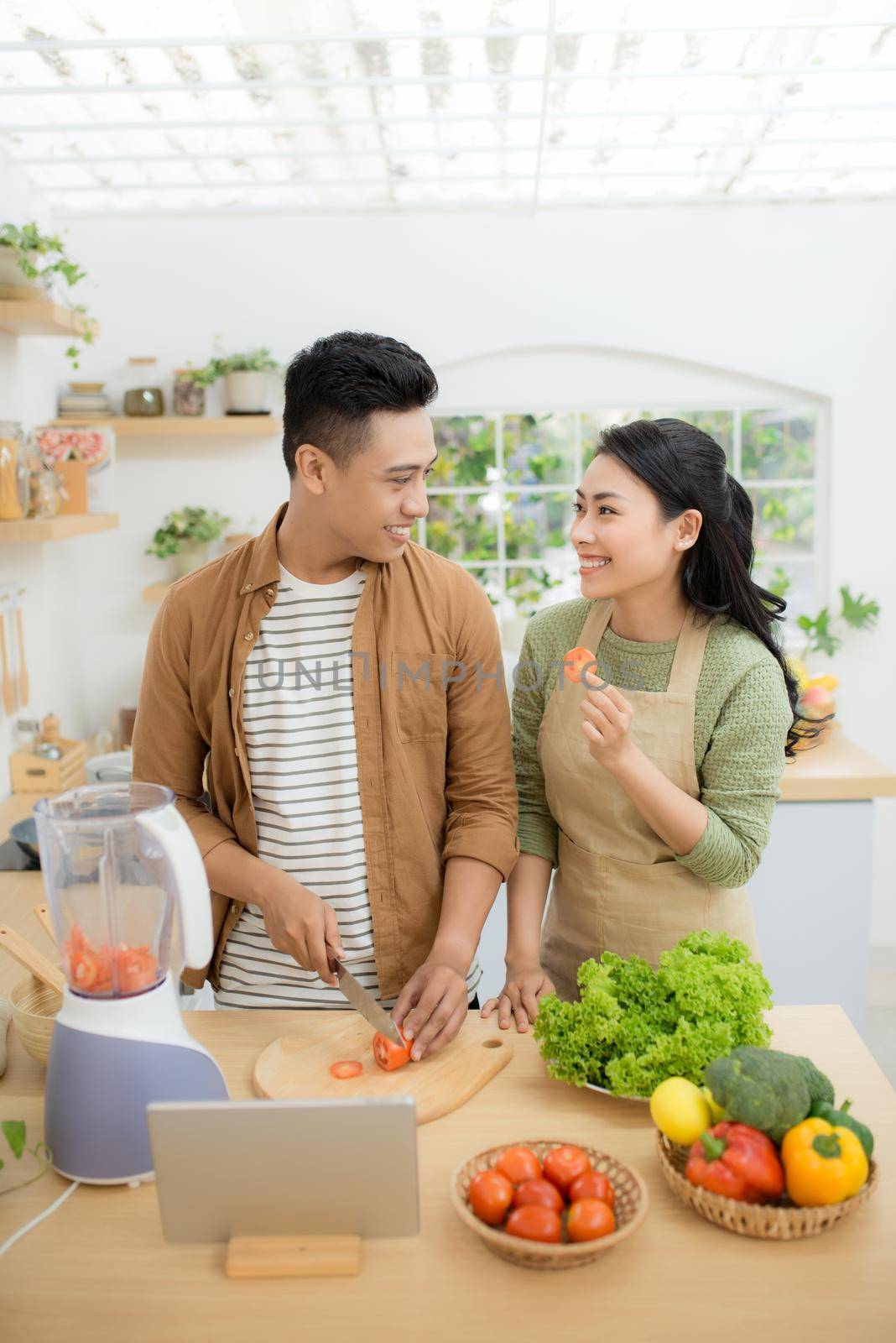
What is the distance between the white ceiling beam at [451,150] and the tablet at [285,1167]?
9.76 ft

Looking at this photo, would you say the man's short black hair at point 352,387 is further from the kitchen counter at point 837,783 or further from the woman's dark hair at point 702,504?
the kitchen counter at point 837,783

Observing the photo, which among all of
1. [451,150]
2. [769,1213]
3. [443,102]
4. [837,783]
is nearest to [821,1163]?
[769,1213]

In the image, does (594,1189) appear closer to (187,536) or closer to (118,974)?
(118,974)

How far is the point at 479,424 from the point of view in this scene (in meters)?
4.53

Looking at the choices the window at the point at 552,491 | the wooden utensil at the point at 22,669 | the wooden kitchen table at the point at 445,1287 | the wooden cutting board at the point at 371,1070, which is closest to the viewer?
the wooden kitchen table at the point at 445,1287

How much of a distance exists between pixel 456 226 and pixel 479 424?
74 centimetres

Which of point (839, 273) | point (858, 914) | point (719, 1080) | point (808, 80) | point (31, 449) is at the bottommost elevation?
point (858, 914)

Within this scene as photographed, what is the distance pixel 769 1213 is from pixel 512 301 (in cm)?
354

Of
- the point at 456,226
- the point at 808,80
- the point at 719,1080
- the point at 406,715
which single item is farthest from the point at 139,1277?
the point at 456,226

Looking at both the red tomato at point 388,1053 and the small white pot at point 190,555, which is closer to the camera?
the red tomato at point 388,1053

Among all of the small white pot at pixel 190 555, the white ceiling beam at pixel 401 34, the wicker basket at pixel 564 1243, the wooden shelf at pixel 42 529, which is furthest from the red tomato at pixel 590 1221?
the small white pot at pixel 190 555

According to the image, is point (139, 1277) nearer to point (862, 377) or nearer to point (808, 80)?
point (808, 80)

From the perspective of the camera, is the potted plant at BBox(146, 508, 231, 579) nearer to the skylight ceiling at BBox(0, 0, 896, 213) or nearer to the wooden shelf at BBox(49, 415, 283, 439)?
the wooden shelf at BBox(49, 415, 283, 439)

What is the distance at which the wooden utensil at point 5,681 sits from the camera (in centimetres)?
335
